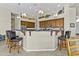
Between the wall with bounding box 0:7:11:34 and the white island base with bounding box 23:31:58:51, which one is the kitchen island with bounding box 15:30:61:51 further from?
the wall with bounding box 0:7:11:34

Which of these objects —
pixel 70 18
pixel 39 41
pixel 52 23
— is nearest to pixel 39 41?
pixel 39 41

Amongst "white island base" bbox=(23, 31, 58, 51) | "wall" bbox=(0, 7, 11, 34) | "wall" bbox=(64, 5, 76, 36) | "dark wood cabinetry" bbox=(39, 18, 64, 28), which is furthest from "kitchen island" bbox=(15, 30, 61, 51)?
"dark wood cabinetry" bbox=(39, 18, 64, 28)

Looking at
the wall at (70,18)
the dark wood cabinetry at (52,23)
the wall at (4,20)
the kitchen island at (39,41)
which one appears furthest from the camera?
the dark wood cabinetry at (52,23)

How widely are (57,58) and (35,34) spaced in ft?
17.3

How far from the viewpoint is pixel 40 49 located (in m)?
Result: 6.61

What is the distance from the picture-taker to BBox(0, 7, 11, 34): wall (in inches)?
435

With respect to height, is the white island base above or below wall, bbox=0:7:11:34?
below

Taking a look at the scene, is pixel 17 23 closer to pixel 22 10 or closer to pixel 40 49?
pixel 22 10

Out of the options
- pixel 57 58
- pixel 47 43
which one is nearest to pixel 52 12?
pixel 47 43

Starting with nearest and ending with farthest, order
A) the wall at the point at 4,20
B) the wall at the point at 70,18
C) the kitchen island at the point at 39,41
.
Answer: the kitchen island at the point at 39,41, the wall at the point at 70,18, the wall at the point at 4,20

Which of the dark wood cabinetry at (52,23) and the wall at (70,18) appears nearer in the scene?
the wall at (70,18)

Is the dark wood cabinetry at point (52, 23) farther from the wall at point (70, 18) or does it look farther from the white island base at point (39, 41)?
the white island base at point (39, 41)

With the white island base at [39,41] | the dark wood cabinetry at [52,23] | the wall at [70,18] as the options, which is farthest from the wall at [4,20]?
the white island base at [39,41]

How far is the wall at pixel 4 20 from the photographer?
36.2 ft
